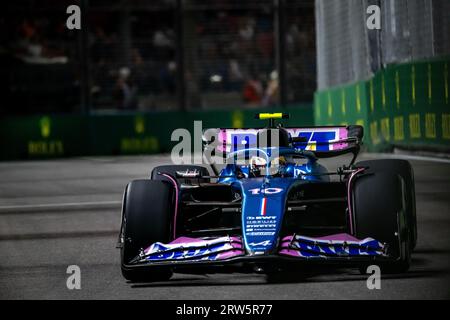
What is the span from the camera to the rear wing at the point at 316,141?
948 centimetres

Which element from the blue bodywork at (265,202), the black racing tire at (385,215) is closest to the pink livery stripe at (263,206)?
the blue bodywork at (265,202)

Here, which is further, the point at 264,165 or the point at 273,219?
the point at 264,165

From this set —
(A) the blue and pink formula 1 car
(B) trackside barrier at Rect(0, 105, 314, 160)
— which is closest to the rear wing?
(A) the blue and pink formula 1 car

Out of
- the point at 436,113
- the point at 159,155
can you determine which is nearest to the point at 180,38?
the point at 159,155

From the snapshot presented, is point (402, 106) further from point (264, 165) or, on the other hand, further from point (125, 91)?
point (264, 165)

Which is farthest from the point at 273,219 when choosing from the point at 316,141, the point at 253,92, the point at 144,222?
the point at 253,92

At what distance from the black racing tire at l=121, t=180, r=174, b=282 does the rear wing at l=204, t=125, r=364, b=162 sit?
5.58 ft

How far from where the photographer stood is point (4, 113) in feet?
83.1

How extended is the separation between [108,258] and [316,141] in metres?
2.03

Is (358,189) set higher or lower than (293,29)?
lower

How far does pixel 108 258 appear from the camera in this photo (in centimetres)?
885
